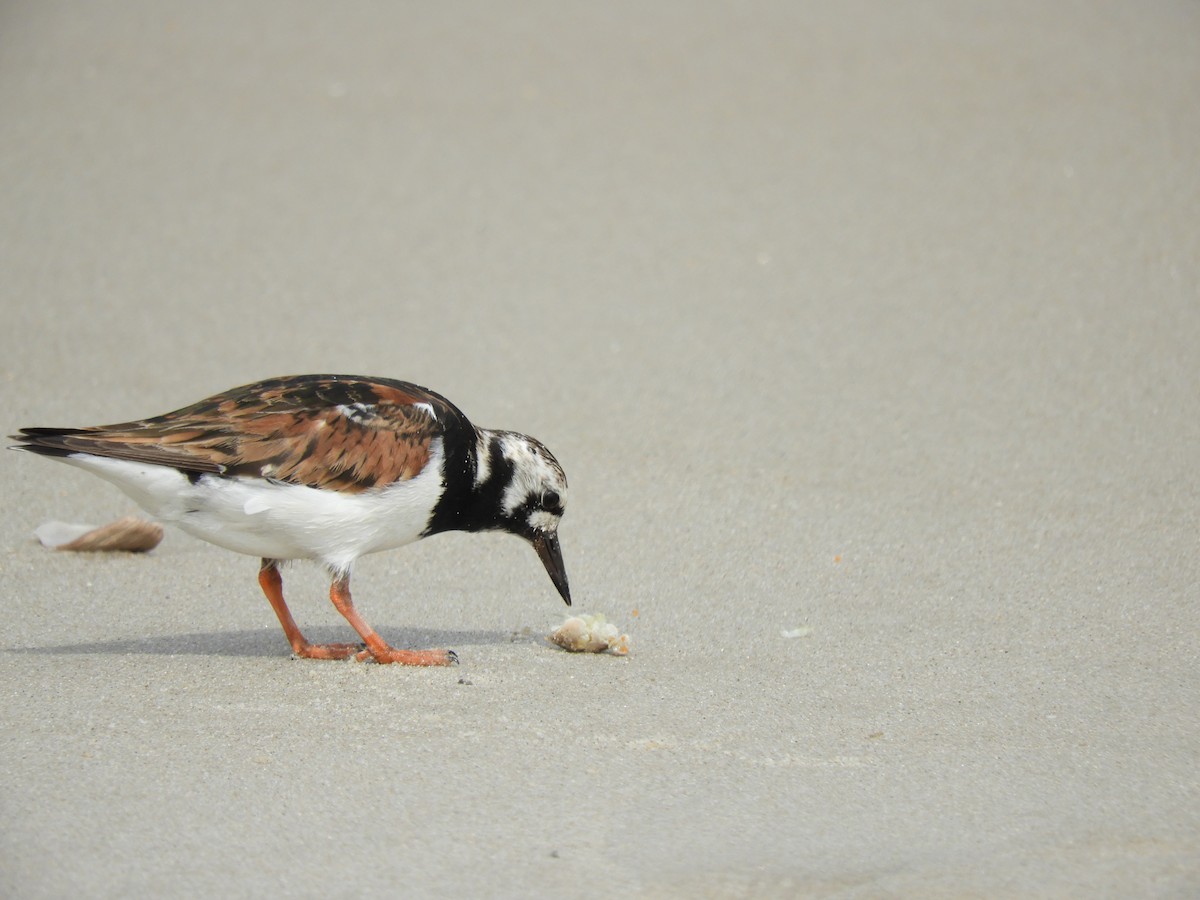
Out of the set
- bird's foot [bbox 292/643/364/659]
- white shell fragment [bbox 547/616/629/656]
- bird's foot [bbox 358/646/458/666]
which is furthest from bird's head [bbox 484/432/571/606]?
bird's foot [bbox 292/643/364/659]

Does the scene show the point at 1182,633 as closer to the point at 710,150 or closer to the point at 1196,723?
the point at 1196,723

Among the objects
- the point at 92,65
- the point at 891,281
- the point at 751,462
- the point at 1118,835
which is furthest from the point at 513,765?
the point at 92,65

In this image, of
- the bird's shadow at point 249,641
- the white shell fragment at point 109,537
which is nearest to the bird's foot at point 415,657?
the bird's shadow at point 249,641

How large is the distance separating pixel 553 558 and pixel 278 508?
1.11 metres

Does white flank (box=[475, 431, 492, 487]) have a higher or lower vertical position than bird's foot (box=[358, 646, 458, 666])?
higher

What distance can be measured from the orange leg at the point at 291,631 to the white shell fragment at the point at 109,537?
930 mm

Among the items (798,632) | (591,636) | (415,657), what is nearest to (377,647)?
(415,657)

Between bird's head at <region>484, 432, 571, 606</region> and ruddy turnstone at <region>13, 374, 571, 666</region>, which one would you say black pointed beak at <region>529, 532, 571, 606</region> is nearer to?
bird's head at <region>484, 432, 571, 606</region>

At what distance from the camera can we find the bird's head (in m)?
5.08

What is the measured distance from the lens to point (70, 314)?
26.6 ft

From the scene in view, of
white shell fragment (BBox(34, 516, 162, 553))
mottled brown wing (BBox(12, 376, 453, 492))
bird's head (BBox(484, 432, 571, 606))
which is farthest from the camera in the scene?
white shell fragment (BBox(34, 516, 162, 553))

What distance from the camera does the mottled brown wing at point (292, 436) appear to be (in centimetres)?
457

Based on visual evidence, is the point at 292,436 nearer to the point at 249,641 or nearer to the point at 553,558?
the point at 249,641

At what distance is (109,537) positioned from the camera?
18.9 ft
